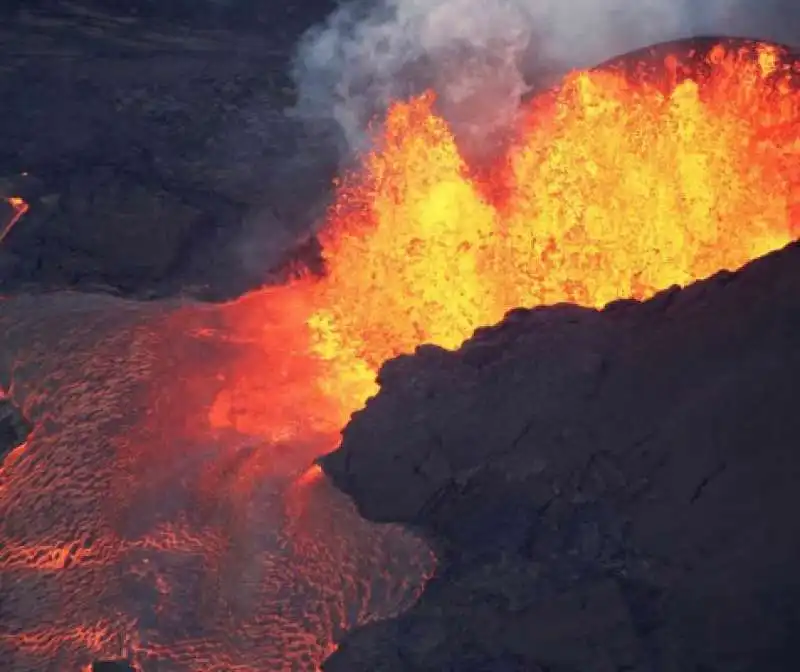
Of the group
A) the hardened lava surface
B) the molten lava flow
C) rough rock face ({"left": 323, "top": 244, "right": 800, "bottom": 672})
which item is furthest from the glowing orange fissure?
the molten lava flow

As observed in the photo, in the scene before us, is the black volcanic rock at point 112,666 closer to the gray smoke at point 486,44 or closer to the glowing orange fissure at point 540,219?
the glowing orange fissure at point 540,219

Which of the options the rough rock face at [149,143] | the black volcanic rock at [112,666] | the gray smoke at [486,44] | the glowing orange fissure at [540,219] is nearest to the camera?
the black volcanic rock at [112,666]

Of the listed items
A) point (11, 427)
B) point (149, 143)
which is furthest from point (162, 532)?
point (149, 143)

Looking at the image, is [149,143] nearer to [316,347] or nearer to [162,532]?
[316,347]

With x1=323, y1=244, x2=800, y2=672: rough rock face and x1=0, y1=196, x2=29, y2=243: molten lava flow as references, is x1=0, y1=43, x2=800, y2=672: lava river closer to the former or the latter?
x1=323, y1=244, x2=800, y2=672: rough rock face

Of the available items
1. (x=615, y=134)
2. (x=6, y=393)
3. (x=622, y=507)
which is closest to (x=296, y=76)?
(x=615, y=134)

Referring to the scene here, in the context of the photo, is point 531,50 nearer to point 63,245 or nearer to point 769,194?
point 769,194

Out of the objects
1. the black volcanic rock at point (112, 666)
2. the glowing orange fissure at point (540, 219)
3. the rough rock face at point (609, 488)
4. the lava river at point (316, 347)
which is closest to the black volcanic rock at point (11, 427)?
the lava river at point (316, 347)
